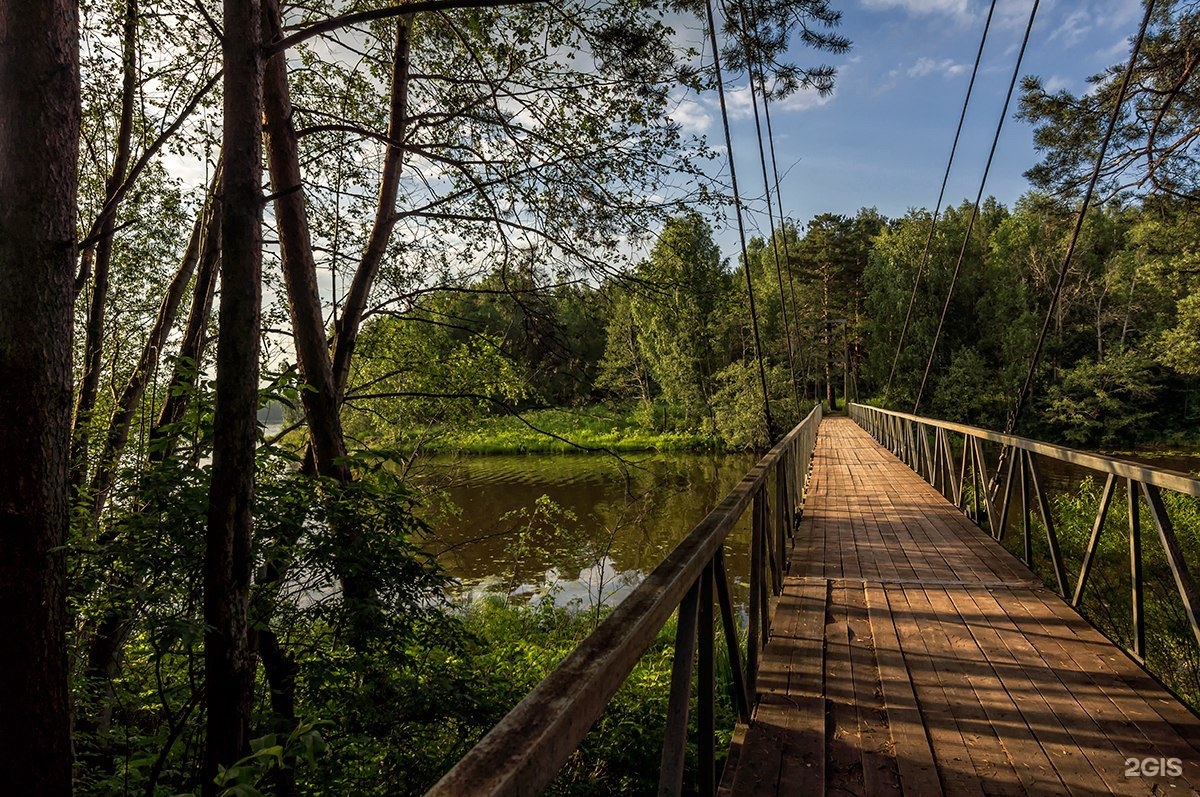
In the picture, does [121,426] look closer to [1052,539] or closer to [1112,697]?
[1112,697]

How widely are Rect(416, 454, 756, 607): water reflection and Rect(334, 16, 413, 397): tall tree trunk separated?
1463mm

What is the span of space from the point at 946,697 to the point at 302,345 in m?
3.95

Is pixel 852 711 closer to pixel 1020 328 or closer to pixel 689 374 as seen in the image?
pixel 689 374

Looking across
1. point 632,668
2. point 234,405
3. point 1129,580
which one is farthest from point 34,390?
point 1129,580

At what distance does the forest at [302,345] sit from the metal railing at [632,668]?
1.81 feet

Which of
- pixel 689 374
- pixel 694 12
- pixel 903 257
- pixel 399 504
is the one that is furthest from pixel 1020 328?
pixel 399 504

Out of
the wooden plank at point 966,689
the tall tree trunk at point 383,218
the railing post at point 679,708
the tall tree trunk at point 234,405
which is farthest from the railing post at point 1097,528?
the tall tree trunk at point 383,218

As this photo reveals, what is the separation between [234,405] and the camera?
1944mm

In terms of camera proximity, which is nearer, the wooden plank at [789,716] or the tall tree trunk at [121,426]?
the wooden plank at [789,716]

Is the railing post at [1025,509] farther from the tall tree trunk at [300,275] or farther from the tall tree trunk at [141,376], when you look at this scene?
the tall tree trunk at [141,376]

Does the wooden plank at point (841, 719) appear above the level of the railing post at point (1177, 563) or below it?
below

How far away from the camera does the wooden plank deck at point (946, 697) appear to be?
5.34ft

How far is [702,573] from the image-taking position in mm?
1529

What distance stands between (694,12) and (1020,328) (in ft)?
103
